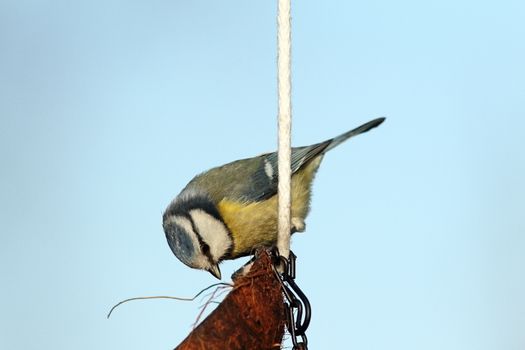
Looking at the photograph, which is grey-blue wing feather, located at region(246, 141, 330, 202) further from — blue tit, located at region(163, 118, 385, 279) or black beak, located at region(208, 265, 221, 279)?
black beak, located at region(208, 265, 221, 279)

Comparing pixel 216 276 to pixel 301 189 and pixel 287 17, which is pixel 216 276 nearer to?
pixel 301 189

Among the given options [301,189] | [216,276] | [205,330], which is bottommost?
[205,330]

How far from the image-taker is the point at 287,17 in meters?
0.88

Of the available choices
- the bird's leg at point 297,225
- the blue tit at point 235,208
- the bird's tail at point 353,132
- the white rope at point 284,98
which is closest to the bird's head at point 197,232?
the blue tit at point 235,208

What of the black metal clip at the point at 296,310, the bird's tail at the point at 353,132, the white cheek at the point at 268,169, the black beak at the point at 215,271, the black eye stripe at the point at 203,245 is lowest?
the black metal clip at the point at 296,310

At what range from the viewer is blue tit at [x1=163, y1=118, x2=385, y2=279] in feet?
4.14

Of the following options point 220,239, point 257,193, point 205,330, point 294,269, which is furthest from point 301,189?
point 205,330

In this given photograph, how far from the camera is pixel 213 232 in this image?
4.32 feet

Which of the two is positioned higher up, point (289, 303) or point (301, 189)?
point (301, 189)

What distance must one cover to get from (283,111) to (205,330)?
11.4 inches

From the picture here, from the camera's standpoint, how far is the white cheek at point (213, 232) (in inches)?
50.8

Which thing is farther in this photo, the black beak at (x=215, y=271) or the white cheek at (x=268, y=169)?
the white cheek at (x=268, y=169)

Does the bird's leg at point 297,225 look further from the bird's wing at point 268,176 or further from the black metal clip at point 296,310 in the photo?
the black metal clip at point 296,310

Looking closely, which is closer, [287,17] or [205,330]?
[205,330]
